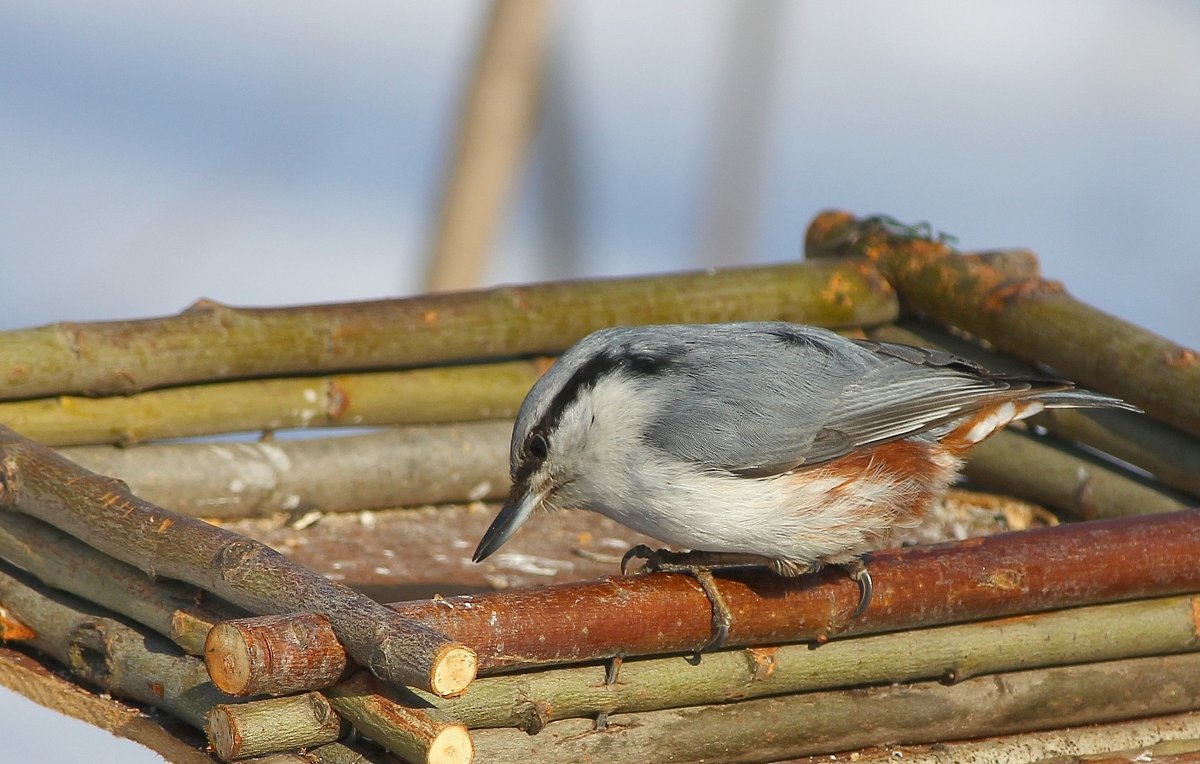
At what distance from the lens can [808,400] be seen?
3.61 m

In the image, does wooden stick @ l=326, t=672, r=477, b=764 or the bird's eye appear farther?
the bird's eye

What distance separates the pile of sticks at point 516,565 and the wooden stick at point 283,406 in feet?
0.03

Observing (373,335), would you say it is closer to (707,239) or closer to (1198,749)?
(1198,749)

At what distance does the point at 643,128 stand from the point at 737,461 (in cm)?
1184

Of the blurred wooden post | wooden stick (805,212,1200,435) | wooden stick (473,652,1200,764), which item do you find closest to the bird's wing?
wooden stick (473,652,1200,764)

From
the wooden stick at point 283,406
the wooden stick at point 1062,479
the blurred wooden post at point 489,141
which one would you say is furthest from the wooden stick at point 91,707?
the blurred wooden post at point 489,141

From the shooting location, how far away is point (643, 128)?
14992 mm

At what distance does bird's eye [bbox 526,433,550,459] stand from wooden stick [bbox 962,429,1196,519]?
75.3 inches

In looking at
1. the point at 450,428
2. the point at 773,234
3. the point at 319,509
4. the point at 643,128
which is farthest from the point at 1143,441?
the point at 643,128

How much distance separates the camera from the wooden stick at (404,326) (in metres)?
4.62

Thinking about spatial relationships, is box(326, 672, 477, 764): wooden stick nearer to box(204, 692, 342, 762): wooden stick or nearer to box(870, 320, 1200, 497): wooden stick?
box(204, 692, 342, 762): wooden stick

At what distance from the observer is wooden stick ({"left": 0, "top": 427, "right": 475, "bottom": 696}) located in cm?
274

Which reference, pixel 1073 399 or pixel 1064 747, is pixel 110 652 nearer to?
pixel 1064 747

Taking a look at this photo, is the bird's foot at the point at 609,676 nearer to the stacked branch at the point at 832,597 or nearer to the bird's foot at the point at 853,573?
the stacked branch at the point at 832,597
